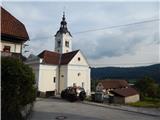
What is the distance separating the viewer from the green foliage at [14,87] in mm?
11281

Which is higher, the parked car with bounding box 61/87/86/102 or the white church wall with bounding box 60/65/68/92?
the white church wall with bounding box 60/65/68/92

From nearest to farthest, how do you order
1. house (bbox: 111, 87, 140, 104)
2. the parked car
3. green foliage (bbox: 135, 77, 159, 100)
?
the parked car
house (bbox: 111, 87, 140, 104)
green foliage (bbox: 135, 77, 159, 100)

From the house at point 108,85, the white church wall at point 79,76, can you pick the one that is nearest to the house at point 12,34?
the white church wall at point 79,76

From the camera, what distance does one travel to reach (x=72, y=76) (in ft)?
136

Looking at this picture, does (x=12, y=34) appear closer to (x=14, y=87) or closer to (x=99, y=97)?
(x=14, y=87)

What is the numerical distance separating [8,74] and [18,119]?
2.20 m

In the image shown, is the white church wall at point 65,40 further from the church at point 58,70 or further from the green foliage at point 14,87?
the green foliage at point 14,87

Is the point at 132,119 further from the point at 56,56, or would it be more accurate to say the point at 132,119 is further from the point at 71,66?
the point at 56,56

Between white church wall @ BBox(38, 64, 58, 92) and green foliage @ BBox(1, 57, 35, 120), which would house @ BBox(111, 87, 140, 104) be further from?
green foliage @ BBox(1, 57, 35, 120)

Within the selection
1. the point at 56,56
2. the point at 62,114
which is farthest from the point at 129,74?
the point at 62,114

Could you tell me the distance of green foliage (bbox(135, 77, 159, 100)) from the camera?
204 feet

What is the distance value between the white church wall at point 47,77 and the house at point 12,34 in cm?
1928

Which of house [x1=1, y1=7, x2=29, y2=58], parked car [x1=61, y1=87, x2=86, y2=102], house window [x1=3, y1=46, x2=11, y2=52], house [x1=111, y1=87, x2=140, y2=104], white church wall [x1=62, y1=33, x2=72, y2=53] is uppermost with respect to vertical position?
white church wall [x1=62, y1=33, x2=72, y2=53]

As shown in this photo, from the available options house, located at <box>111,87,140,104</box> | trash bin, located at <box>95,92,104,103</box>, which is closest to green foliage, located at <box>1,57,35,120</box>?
trash bin, located at <box>95,92,104,103</box>
